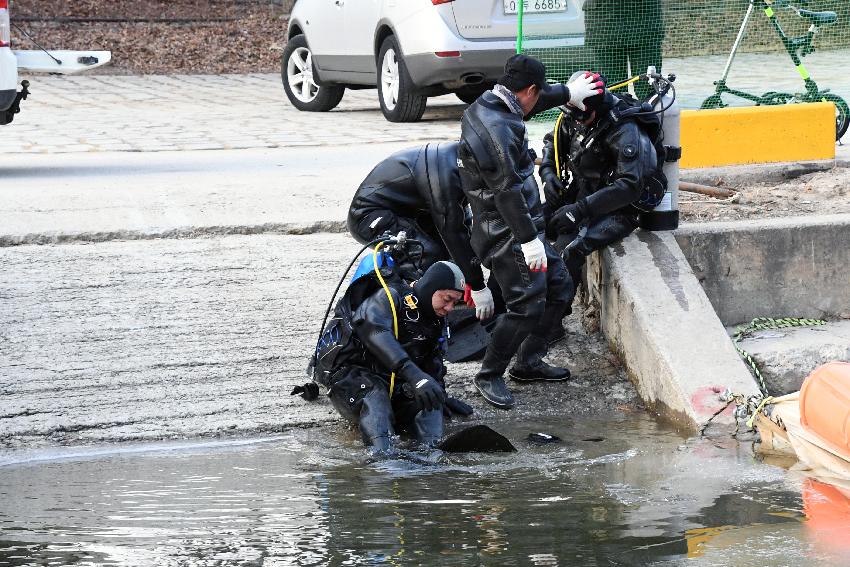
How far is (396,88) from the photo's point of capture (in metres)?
12.8

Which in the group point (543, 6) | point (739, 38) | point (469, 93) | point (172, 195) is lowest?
point (172, 195)

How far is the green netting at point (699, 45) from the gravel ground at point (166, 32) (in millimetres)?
10230

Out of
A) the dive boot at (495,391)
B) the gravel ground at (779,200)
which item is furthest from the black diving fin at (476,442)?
the gravel ground at (779,200)

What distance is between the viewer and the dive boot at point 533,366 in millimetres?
6988

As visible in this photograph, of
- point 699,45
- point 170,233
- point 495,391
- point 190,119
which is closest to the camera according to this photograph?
point 495,391

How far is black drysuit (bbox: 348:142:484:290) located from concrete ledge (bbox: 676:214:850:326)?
1474 millimetres

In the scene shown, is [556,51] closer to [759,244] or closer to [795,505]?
[759,244]

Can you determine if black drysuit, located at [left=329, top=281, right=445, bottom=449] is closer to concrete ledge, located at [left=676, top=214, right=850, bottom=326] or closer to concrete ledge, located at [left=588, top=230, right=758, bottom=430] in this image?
concrete ledge, located at [left=588, top=230, right=758, bottom=430]

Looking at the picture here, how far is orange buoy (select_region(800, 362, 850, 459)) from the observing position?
5406mm

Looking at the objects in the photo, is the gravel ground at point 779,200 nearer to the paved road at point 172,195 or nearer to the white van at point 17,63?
the paved road at point 172,195

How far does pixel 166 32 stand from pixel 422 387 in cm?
1655

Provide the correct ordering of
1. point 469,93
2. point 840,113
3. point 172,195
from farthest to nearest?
point 469,93 → point 840,113 → point 172,195

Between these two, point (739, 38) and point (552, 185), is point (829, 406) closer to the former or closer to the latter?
point (552, 185)

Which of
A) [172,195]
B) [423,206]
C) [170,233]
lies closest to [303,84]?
[172,195]
